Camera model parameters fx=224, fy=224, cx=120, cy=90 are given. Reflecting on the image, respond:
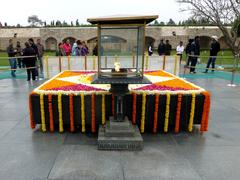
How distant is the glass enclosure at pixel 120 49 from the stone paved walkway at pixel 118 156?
139 cm

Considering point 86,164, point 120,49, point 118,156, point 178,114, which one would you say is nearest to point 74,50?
point 120,49

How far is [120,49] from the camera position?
4.32 metres

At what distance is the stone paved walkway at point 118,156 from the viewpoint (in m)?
3.27

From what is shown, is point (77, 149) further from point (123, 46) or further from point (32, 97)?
point (123, 46)

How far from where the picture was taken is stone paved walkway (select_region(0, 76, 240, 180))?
327 cm

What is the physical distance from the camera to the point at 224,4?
19.6 meters

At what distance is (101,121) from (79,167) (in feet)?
4.71

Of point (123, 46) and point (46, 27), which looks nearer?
point (123, 46)

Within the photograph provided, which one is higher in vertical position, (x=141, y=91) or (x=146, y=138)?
(x=141, y=91)

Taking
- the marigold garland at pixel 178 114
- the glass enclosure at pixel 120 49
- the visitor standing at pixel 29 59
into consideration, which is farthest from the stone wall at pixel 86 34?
the marigold garland at pixel 178 114


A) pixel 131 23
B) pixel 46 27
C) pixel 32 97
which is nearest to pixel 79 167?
pixel 32 97

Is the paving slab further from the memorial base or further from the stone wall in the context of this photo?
the stone wall

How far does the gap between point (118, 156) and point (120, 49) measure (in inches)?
77.8

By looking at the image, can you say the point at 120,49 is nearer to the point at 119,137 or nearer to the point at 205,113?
the point at 119,137
